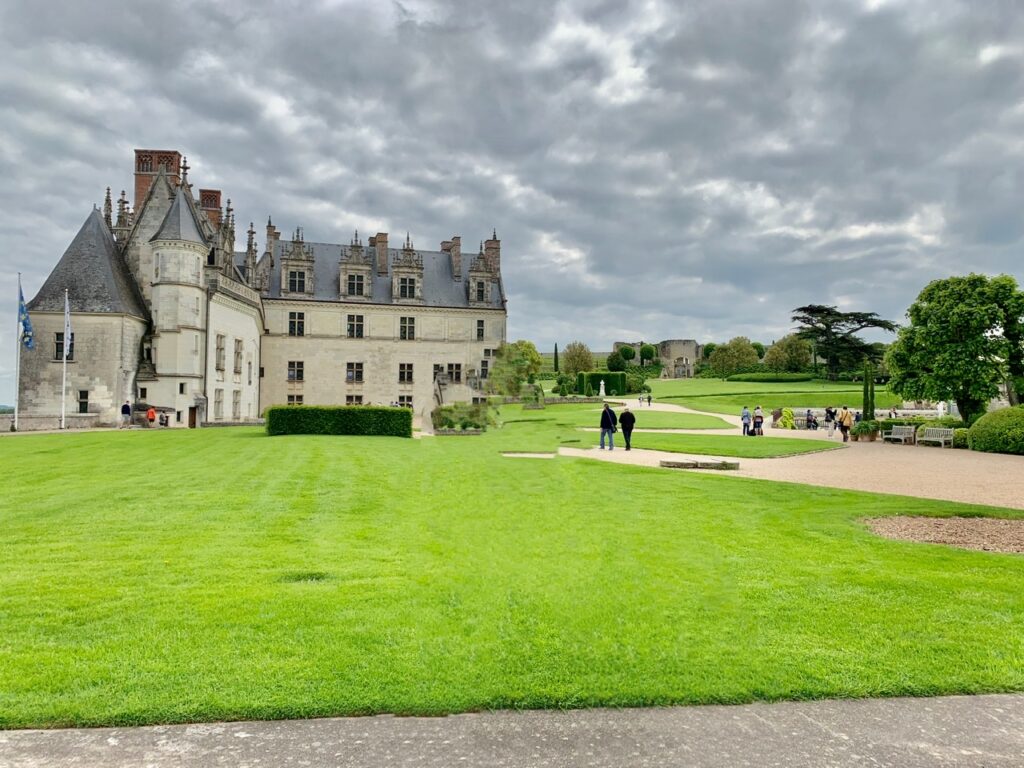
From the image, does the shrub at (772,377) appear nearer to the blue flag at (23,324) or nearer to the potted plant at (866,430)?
the potted plant at (866,430)

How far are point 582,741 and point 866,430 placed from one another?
29.3 m

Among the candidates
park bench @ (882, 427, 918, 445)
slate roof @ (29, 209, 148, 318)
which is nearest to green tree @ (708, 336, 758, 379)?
park bench @ (882, 427, 918, 445)

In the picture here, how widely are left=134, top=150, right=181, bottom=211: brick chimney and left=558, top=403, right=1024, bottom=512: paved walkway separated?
3117 cm

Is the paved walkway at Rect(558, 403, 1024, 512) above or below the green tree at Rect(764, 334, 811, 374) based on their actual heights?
below

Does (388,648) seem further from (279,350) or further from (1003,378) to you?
(279,350)

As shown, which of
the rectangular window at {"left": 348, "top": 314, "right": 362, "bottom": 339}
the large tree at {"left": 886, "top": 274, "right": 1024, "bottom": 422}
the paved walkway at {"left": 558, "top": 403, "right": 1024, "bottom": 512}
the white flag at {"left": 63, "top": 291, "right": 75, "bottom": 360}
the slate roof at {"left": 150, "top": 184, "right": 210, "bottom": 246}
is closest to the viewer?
the paved walkway at {"left": 558, "top": 403, "right": 1024, "bottom": 512}

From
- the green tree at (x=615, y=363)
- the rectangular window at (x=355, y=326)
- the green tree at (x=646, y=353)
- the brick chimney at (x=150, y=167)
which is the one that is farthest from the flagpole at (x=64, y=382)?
the green tree at (x=646, y=353)

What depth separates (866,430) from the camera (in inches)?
1125

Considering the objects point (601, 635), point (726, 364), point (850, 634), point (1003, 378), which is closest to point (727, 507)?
point (850, 634)

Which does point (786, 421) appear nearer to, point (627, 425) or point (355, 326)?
point (627, 425)

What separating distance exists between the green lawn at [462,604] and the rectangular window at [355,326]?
36.3 meters

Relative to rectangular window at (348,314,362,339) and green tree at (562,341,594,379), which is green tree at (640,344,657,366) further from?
rectangular window at (348,314,362,339)

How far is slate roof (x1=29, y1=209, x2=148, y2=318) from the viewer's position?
105 feet

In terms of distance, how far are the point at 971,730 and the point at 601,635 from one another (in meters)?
2.43
